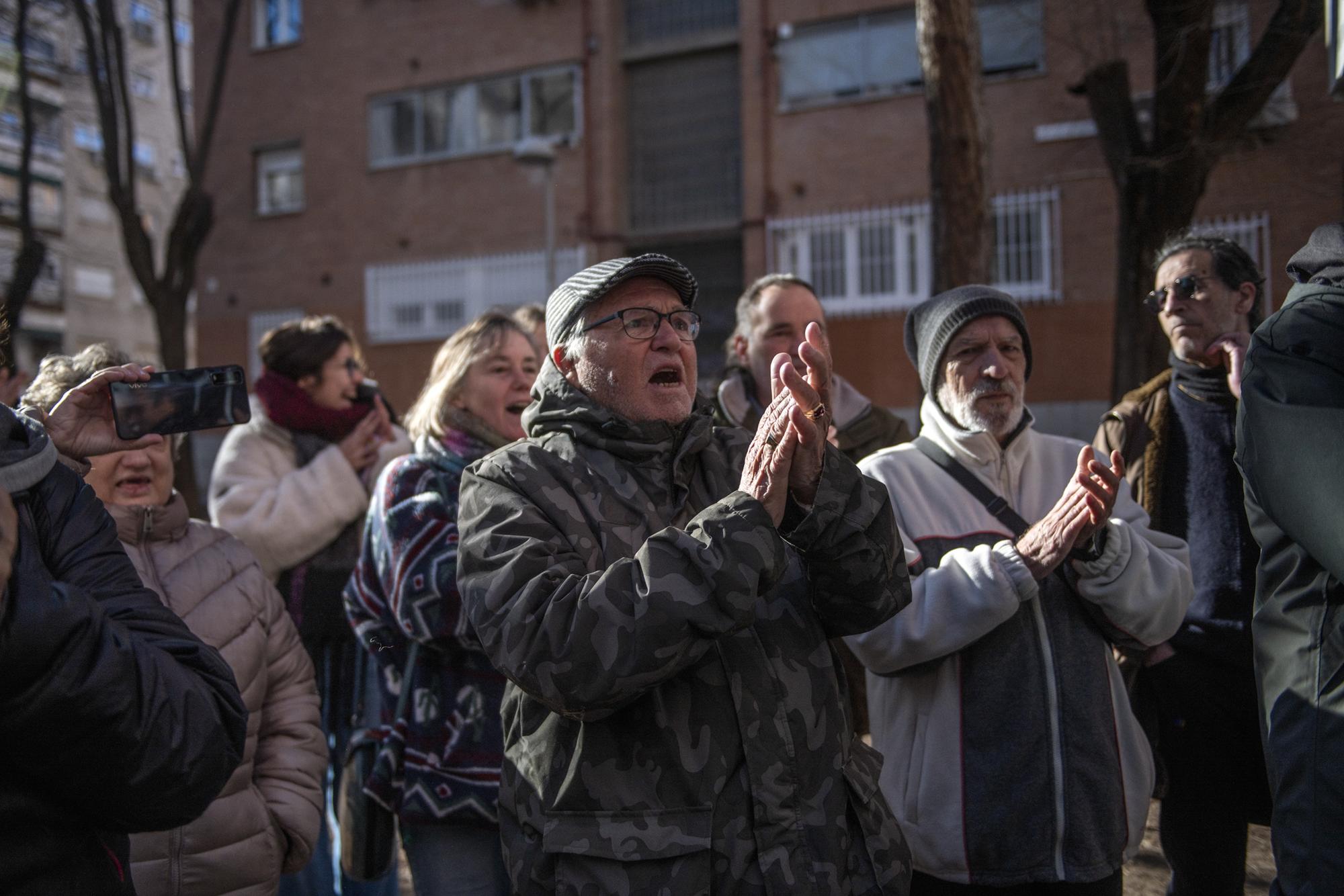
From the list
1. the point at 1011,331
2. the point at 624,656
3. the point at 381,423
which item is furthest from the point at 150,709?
the point at 381,423

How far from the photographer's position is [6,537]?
55.8 inches

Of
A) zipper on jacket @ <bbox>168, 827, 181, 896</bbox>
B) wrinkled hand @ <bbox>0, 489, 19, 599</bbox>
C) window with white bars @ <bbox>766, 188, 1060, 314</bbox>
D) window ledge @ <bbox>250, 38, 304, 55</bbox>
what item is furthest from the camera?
window ledge @ <bbox>250, 38, 304, 55</bbox>

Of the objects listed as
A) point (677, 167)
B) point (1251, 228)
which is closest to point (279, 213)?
point (677, 167)

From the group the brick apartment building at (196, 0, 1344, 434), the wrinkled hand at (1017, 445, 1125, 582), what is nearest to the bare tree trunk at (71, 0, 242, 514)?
the brick apartment building at (196, 0, 1344, 434)

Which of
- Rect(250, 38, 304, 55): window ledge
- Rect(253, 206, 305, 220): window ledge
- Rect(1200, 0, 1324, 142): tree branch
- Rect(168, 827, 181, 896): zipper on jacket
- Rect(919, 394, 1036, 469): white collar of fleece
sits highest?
Rect(250, 38, 304, 55): window ledge

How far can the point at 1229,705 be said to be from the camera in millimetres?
3432

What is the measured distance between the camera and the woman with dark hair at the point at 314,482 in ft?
13.1

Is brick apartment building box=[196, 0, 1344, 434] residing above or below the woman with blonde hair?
above

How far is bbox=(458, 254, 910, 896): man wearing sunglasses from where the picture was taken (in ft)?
6.55

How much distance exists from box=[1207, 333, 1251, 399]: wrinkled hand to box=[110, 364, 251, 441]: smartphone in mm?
2815

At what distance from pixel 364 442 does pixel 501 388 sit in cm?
88

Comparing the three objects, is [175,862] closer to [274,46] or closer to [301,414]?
[301,414]

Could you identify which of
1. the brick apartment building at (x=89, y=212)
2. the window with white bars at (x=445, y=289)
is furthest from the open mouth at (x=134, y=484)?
the brick apartment building at (x=89, y=212)

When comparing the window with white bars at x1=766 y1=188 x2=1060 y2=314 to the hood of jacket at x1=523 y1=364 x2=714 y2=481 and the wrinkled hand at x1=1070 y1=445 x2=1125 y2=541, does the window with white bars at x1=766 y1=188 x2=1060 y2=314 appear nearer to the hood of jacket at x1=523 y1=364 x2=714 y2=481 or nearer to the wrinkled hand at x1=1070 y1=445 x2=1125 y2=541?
the wrinkled hand at x1=1070 y1=445 x2=1125 y2=541
